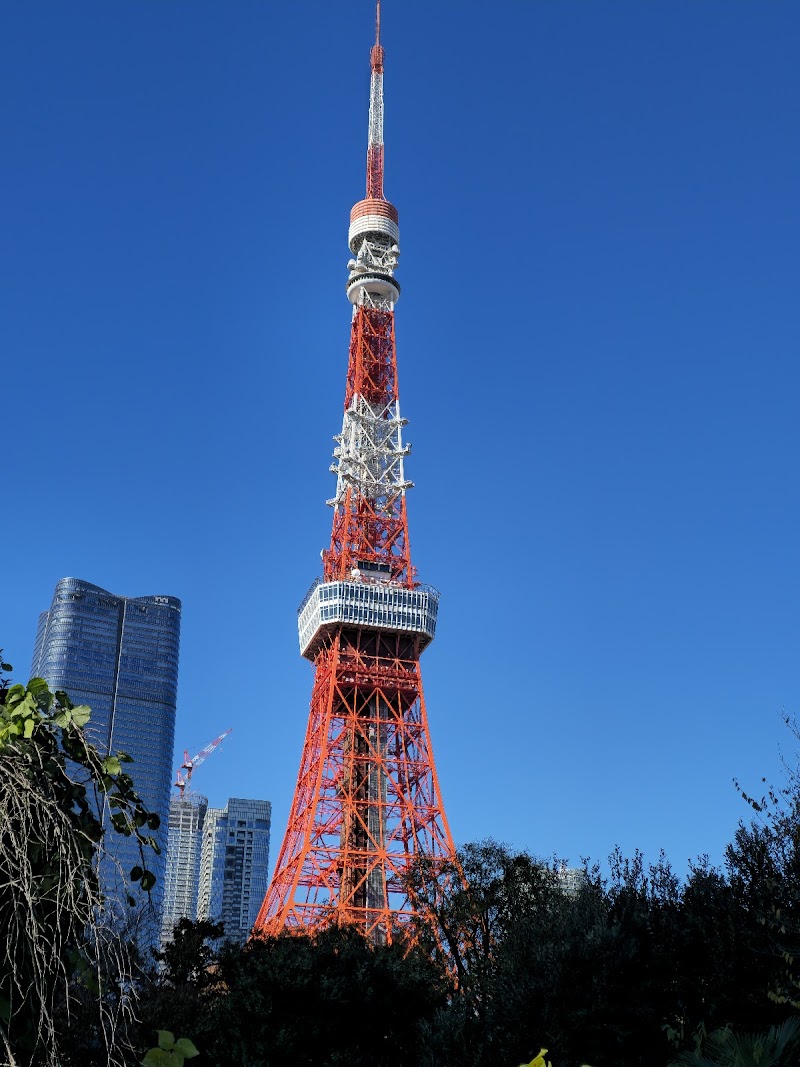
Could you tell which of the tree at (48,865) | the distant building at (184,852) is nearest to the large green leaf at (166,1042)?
the tree at (48,865)

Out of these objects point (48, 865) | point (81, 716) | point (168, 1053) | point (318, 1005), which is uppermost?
point (81, 716)

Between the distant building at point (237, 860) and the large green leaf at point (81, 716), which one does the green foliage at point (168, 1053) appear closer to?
the large green leaf at point (81, 716)

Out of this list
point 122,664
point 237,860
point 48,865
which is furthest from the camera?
point 122,664

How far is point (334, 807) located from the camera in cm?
5334

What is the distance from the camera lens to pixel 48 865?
208 inches

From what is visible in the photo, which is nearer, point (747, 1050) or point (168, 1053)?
point (168, 1053)

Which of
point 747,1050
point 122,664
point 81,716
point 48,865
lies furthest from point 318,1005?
point 122,664

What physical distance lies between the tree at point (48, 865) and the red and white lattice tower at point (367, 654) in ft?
126

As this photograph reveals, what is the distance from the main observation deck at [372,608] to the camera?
57438mm

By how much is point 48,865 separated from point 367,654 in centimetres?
5338

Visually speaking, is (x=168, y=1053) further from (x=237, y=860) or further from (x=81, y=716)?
(x=237, y=860)

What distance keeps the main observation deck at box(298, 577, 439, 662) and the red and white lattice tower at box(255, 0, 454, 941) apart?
63 millimetres

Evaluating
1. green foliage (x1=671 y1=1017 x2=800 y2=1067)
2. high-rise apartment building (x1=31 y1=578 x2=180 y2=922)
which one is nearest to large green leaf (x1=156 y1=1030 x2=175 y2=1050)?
green foliage (x1=671 y1=1017 x2=800 y2=1067)

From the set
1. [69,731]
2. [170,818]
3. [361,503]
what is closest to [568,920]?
[69,731]
